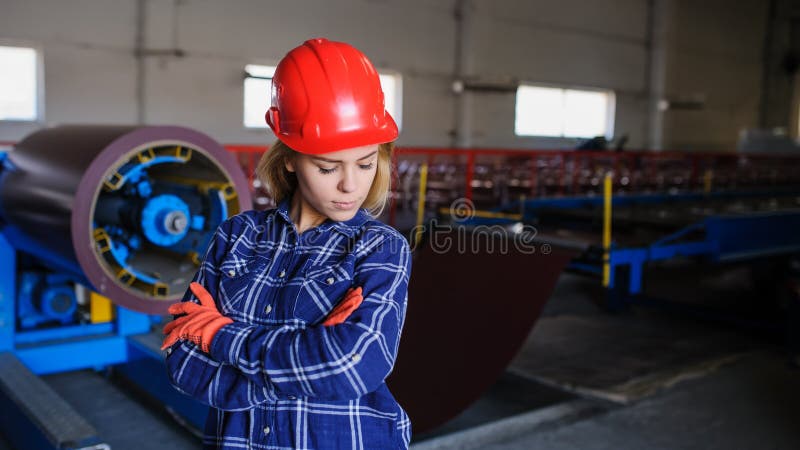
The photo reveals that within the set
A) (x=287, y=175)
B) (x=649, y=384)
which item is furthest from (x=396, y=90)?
(x=287, y=175)

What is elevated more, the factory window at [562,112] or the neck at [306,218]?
the factory window at [562,112]

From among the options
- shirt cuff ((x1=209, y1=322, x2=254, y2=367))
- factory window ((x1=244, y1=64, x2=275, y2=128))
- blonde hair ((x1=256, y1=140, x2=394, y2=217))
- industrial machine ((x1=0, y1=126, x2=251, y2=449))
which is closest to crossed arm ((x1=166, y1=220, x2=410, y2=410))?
shirt cuff ((x1=209, y1=322, x2=254, y2=367))

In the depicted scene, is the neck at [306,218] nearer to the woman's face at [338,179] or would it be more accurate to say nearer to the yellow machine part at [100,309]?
the woman's face at [338,179]

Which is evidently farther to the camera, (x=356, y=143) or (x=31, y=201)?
(x=31, y=201)

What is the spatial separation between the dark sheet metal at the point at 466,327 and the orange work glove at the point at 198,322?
2.07 metres

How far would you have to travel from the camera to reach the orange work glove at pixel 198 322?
109 cm

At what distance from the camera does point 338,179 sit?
112 cm

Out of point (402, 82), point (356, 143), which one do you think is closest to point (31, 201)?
point (356, 143)

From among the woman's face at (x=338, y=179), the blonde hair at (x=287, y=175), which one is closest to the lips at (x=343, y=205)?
the woman's face at (x=338, y=179)

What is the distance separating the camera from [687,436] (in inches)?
127

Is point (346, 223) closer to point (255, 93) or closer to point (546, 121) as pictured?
point (255, 93)

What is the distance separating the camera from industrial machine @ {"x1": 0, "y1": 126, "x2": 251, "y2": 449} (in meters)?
2.48

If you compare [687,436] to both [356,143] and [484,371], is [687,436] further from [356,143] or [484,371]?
[356,143]

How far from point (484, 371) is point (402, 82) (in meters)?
10.1
